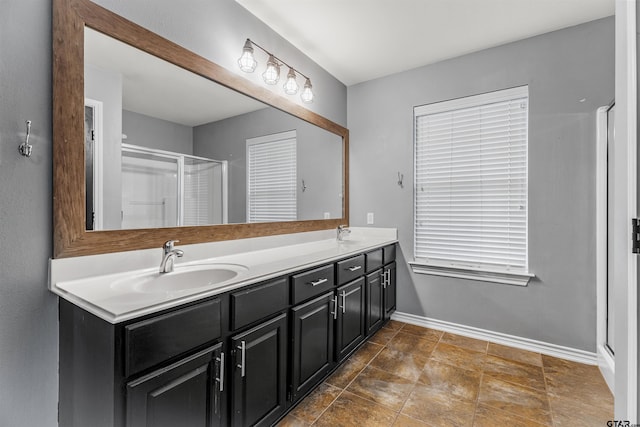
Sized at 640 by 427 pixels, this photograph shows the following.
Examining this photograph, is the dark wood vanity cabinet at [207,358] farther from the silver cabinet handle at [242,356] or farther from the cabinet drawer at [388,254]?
the cabinet drawer at [388,254]

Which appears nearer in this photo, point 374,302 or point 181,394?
point 181,394

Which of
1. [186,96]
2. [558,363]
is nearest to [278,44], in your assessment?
[186,96]

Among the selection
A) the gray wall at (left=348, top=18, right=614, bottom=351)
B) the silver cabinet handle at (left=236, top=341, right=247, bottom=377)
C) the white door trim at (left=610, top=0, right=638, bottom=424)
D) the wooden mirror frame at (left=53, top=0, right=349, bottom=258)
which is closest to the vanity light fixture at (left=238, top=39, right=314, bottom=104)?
the wooden mirror frame at (left=53, top=0, right=349, bottom=258)

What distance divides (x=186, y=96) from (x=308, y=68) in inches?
51.7

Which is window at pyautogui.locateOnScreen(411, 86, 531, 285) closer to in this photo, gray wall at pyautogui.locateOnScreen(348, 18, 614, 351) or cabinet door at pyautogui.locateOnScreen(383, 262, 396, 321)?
gray wall at pyautogui.locateOnScreen(348, 18, 614, 351)

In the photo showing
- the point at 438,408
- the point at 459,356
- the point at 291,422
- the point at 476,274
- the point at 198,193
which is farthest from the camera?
the point at 476,274

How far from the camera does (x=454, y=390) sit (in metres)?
1.93

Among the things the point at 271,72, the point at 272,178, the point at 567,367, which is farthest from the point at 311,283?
the point at 567,367

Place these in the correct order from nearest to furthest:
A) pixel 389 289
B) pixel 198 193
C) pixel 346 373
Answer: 1. pixel 198 193
2. pixel 346 373
3. pixel 389 289

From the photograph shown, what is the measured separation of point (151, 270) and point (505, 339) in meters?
2.75

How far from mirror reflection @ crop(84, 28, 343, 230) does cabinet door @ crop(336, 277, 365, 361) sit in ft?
→ 2.53

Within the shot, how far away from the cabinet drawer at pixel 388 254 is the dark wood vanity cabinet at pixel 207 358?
939 millimetres

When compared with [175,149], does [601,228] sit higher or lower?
lower

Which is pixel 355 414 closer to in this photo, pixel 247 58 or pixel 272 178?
pixel 272 178
